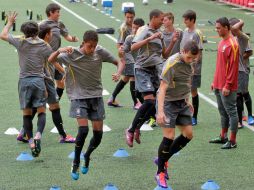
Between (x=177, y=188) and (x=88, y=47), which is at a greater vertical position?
(x=88, y=47)

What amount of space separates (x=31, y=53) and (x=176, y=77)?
2559mm

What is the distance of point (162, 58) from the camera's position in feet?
45.7

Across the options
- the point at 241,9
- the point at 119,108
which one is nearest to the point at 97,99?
the point at 119,108

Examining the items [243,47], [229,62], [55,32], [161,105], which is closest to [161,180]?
[161,105]

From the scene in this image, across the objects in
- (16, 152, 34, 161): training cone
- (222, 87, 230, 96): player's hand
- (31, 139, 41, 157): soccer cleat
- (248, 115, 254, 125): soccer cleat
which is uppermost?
(222, 87, 230, 96): player's hand

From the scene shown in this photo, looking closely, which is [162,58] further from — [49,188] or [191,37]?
[49,188]

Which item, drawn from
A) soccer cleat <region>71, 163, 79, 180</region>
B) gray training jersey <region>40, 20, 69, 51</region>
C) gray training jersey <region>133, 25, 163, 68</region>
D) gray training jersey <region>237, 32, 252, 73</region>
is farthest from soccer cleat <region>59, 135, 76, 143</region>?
gray training jersey <region>237, 32, 252, 73</region>

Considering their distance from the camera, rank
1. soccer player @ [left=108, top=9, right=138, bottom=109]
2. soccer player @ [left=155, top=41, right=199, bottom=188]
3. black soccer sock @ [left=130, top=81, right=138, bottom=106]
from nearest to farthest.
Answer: soccer player @ [left=155, top=41, right=199, bottom=188], soccer player @ [left=108, top=9, right=138, bottom=109], black soccer sock @ [left=130, top=81, right=138, bottom=106]

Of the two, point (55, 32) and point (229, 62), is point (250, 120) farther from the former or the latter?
point (55, 32)

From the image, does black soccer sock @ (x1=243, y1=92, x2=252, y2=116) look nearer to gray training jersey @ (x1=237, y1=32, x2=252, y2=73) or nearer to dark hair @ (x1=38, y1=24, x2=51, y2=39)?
gray training jersey @ (x1=237, y1=32, x2=252, y2=73)

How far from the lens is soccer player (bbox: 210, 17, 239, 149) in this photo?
12.5 meters

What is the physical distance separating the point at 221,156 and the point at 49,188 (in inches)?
113

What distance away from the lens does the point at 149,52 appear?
13.2 m

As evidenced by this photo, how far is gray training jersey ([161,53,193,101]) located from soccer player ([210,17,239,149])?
1.61 meters
